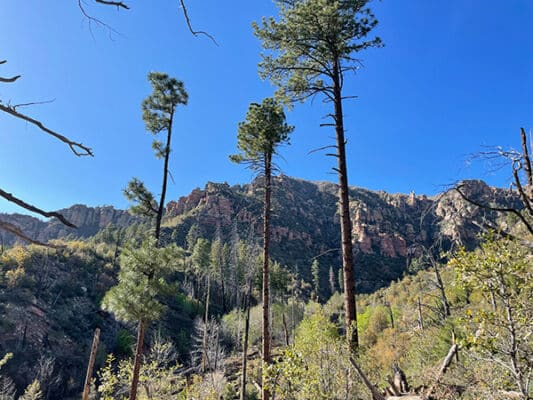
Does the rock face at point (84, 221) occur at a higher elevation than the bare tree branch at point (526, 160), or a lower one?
higher

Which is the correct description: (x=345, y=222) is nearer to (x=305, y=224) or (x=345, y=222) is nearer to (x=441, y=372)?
(x=441, y=372)

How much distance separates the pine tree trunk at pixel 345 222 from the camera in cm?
639

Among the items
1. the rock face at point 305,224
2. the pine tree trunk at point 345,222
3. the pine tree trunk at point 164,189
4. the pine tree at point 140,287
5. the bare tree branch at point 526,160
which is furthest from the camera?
the rock face at point 305,224

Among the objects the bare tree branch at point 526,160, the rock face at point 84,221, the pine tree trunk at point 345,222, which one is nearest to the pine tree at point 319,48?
the pine tree trunk at point 345,222

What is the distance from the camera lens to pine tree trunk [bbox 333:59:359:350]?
6394 mm

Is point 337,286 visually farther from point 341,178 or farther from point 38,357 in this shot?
point 341,178

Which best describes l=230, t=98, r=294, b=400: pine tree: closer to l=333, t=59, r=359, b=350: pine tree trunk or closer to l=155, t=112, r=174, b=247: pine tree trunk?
l=155, t=112, r=174, b=247: pine tree trunk

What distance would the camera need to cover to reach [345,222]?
7.29m

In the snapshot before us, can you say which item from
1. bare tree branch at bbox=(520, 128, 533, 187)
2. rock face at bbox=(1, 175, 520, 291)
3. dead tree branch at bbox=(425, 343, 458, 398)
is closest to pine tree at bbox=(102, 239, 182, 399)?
dead tree branch at bbox=(425, 343, 458, 398)

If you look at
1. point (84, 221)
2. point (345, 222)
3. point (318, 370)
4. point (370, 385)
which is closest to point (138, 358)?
point (318, 370)

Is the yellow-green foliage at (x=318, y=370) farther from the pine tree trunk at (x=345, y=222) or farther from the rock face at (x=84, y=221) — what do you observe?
the rock face at (x=84, y=221)

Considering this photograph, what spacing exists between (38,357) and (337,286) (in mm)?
62040

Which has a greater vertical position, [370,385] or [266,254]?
[266,254]

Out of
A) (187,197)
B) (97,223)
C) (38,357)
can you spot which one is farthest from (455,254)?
(97,223)
